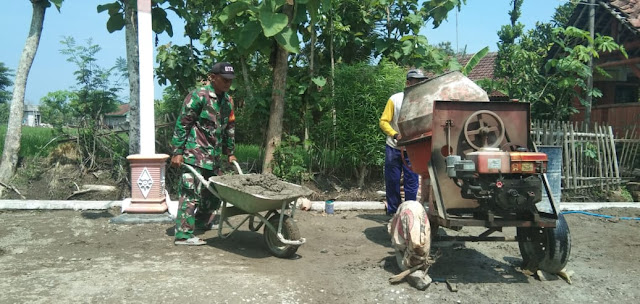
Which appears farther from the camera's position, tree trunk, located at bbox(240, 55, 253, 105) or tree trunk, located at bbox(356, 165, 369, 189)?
tree trunk, located at bbox(240, 55, 253, 105)

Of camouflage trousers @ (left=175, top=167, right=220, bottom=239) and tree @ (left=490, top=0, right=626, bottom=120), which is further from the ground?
tree @ (left=490, top=0, right=626, bottom=120)

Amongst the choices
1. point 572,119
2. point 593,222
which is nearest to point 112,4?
point 593,222

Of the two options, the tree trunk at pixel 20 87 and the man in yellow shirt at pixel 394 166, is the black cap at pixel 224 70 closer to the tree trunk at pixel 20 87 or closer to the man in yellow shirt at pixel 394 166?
the man in yellow shirt at pixel 394 166

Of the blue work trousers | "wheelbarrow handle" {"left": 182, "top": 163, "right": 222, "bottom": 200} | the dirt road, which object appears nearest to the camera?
the dirt road

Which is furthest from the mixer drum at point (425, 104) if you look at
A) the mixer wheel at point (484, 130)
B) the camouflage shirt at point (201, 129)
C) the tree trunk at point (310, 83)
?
the tree trunk at point (310, 83)

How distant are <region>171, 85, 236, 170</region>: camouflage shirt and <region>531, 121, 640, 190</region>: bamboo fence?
6458 mm

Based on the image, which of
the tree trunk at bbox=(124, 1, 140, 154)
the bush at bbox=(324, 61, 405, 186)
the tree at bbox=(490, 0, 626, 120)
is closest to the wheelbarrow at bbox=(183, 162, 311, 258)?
the tree trunk at bbox=(124, 1, 140, 154)

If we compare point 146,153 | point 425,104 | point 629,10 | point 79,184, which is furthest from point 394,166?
point 629,10

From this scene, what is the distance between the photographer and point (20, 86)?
24.6 ft

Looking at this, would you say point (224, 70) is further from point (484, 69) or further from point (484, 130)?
point (484, 69)

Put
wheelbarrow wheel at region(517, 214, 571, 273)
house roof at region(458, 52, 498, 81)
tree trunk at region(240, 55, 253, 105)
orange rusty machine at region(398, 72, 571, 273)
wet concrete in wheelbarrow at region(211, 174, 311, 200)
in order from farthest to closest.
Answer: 1. house roof at region(458, 52, 498, 81)
2. tree trunk at region(240, 55, 253, 105)
3. wet concrete in wheelbarrow at region(211, 174, 311, 200)
4. wheelbarrow wheel at region(517, 214, 571, 273)
5. orange rusty machine at region(398, 72, 571, 273)

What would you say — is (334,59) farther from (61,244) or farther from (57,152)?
(61,244)

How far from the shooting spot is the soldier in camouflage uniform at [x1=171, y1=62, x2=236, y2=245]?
4.96m

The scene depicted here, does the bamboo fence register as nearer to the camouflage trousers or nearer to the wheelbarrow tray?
the wheelbarrow tray
